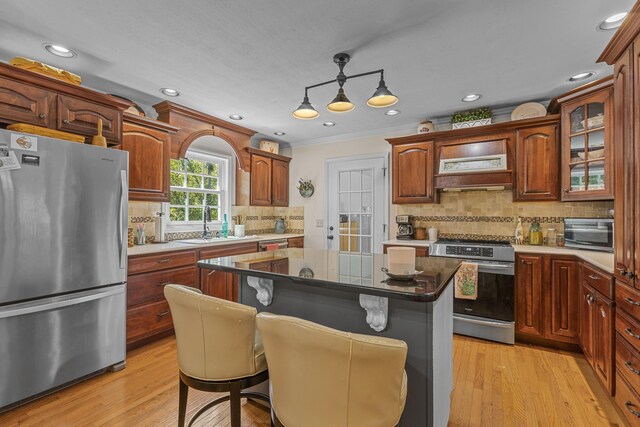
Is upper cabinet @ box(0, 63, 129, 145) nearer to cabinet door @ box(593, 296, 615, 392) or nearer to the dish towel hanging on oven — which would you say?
the dish towel hanging on oven

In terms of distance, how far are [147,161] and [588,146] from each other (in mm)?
4261

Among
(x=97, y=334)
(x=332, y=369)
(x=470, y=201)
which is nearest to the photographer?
(x=332, y=369)

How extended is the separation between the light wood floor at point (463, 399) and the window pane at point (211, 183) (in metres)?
2.32

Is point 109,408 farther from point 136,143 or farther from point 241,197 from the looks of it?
point 241,197

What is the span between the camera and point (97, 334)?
2436 mm

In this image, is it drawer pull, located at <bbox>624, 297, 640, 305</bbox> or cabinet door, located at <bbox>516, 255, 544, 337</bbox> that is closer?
drawer pull, located at <bbox>624, 297, 640, 305</bbox>

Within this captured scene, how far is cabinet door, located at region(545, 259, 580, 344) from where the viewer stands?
2.90 m

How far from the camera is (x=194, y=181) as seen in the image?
425 cm

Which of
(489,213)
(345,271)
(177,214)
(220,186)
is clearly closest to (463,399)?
(345,271)

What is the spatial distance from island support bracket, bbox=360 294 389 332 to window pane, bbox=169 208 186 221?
3.24 metres

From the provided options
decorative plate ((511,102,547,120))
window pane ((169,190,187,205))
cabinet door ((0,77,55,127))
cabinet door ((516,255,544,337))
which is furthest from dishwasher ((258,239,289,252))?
decorative plate ((511,102,547,120))

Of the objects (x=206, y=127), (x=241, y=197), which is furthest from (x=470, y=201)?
(x=206, y=127)

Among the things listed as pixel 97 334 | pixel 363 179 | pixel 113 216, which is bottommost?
pixel 97 334

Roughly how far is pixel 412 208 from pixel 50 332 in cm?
396
